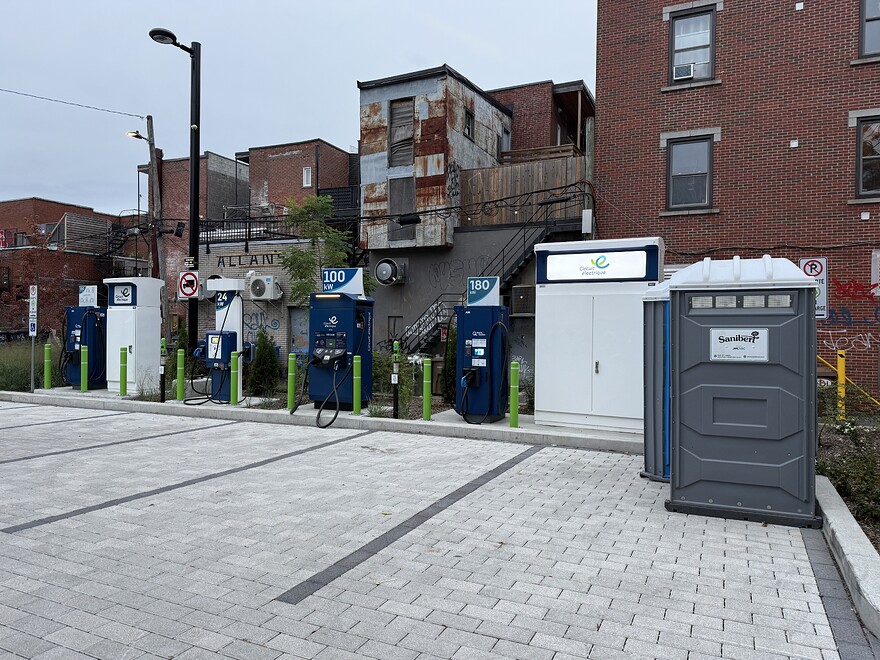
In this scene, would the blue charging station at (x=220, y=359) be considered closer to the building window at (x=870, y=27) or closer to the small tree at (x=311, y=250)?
the small tree at (x=311, y=250)

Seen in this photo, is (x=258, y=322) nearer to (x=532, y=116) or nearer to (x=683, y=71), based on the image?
(x=532, y=116)

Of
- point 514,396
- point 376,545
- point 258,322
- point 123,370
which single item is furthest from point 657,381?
point 258,322

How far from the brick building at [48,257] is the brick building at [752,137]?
24.6 metres

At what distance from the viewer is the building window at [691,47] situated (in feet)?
53.2

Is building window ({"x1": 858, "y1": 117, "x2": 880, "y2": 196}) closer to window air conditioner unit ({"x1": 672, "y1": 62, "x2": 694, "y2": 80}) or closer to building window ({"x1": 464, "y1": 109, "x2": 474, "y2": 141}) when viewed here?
window air conditioner unit ({"x1": 672, "y1": 62, "x2": 694, "y2": 80})

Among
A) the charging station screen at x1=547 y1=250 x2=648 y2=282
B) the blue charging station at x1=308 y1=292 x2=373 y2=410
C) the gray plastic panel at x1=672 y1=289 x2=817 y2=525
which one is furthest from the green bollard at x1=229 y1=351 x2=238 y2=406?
the gray plastic panel at x1=672 y1=289 x2=817 y2=525

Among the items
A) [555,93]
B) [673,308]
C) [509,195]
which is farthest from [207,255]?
[673,308]

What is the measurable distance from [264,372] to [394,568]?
10716mm

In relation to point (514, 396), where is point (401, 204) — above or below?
above

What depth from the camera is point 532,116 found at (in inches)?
1040

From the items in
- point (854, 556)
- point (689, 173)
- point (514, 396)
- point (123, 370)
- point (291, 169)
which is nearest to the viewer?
point (854, 556)

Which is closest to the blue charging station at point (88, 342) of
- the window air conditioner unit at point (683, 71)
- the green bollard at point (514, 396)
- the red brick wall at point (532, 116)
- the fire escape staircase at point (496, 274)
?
the fire escape staircase at point (496, 274)

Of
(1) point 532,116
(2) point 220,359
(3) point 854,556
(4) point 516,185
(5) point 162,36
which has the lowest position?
(3) point 854,556

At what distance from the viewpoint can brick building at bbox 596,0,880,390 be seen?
14695mm
